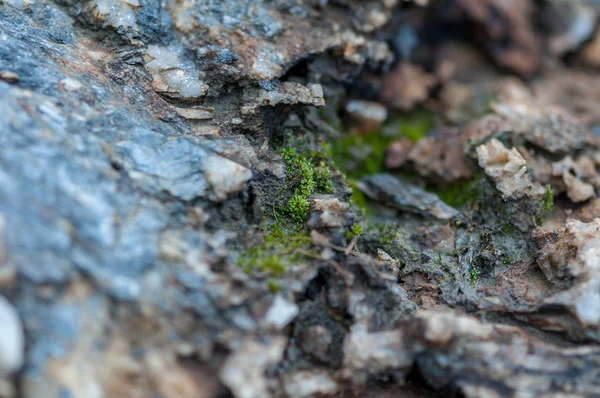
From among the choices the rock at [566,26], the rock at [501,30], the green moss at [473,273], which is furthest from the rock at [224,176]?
the rock at [566,26]

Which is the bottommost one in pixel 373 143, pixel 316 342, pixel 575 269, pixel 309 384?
pixel 309 384

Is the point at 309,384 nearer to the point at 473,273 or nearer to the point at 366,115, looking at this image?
the point at 473,273

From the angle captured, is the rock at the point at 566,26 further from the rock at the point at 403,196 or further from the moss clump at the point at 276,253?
the moss clump at the point at 276,253

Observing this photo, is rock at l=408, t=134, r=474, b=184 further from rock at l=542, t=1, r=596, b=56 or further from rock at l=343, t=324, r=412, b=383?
rock at l=542, t=1, r=596, b=56

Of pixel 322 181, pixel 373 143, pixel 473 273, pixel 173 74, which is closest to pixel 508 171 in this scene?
pixel 473 273

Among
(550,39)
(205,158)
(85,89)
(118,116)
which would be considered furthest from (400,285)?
(550,39)

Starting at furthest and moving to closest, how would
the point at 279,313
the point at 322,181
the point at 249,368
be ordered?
the point at 322,181
the point at 279,313
the point at 249,368
